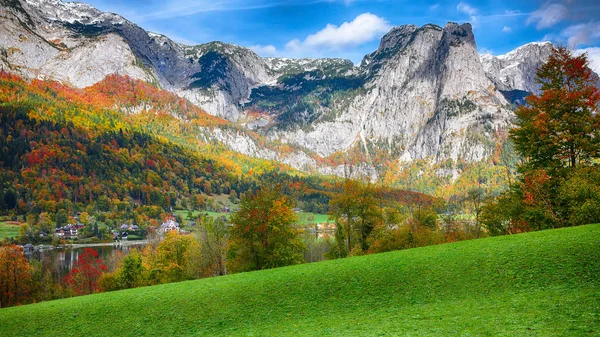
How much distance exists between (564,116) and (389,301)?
26.0 meters

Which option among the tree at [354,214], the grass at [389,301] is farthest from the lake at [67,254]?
the grass at [389,301]

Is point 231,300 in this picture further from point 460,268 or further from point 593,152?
point 593,152

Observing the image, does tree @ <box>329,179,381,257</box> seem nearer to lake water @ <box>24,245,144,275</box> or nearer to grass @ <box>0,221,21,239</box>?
lake water @ <box>24,245,144,275</box>

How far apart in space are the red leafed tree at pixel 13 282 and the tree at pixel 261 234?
38511mm

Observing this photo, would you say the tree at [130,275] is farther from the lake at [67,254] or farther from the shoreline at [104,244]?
the shoreline at [104,244]

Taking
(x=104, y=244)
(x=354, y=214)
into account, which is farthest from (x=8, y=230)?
(x=354, y=214)

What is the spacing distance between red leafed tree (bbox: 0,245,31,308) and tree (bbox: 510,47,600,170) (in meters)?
75.8

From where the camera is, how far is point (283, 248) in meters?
47.5

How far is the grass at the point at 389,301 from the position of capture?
53.8 feet

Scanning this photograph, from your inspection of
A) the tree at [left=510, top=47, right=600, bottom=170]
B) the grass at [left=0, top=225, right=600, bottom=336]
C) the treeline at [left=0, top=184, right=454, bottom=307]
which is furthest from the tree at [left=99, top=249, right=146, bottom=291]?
the tree at [left=510, top=47, right=600, bottom=170]

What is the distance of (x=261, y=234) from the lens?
4753 cm

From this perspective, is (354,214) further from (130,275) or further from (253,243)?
(130,275)

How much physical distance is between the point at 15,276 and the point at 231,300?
53215 millimetres

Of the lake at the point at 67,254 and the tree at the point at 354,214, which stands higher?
the tree at the point at 354,214
